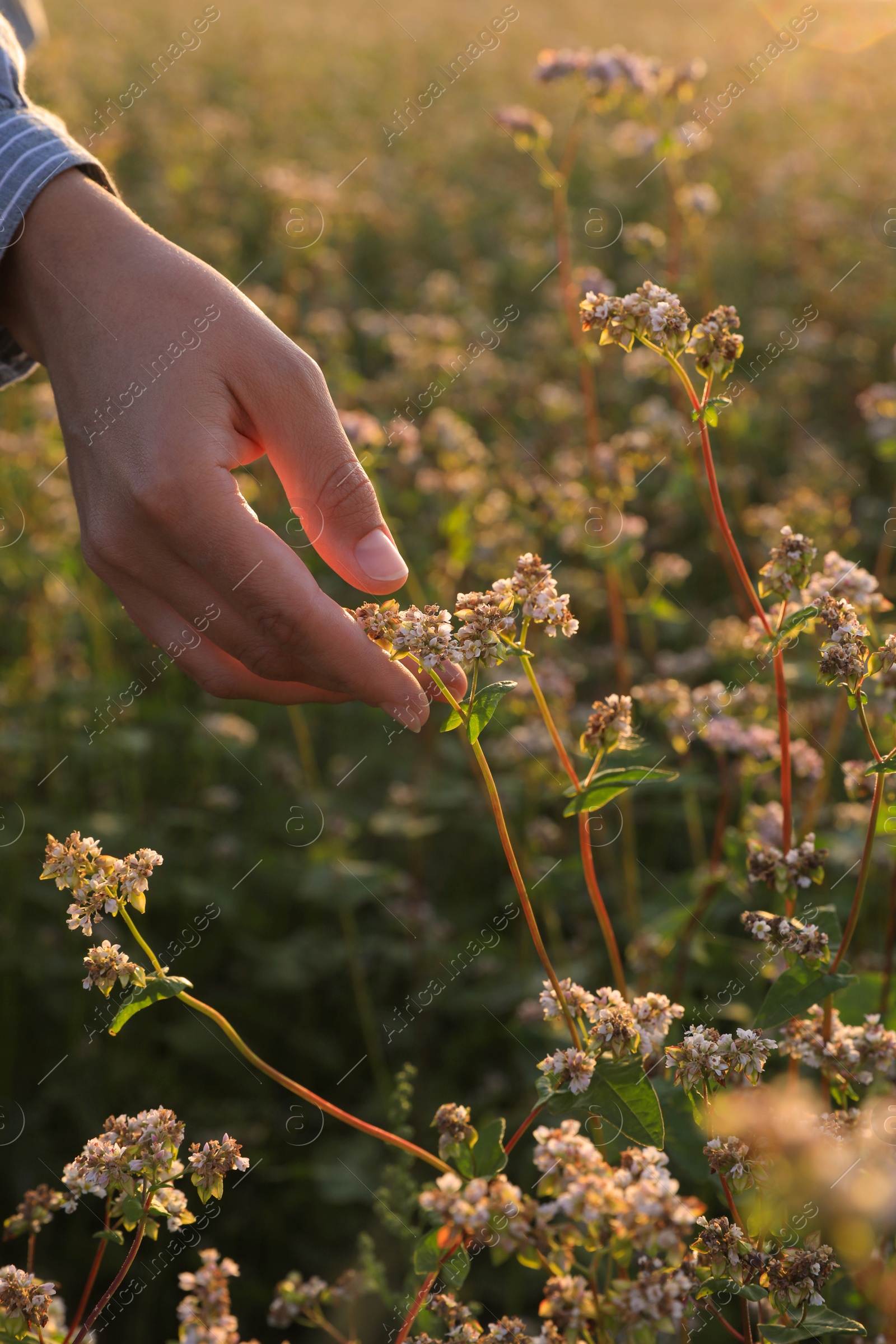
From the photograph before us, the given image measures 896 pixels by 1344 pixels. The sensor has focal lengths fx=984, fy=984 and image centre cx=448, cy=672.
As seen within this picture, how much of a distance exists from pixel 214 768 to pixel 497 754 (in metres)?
1.34

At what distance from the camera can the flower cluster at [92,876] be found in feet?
4.59

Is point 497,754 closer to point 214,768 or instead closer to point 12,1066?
point 214,768

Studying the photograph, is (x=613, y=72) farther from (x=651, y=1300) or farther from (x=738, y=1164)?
(x=651, y=1300)

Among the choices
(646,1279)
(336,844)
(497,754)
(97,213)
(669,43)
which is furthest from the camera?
(669,43)

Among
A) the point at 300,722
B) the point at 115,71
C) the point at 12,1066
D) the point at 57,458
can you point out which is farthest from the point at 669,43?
the point at 12,1066

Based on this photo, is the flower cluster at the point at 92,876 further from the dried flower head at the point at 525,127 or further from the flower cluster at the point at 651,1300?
the dried flower head at the point at 525,127

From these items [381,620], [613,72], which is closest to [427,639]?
[381,620]

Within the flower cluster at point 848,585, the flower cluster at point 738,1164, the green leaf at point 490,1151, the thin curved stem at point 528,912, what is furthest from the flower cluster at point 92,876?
the flower cluster at point 848,585

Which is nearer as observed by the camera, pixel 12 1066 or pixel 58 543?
pixel 12 1066

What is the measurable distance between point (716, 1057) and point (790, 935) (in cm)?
28

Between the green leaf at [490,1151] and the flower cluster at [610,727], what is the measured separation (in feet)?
1.88

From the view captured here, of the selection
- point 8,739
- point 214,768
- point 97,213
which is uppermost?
point 97,213

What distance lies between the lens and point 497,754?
3.67 meters

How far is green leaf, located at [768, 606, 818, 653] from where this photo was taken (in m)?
1.51
